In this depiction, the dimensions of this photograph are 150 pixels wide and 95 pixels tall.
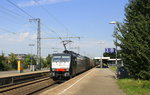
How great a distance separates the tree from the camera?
746 inches

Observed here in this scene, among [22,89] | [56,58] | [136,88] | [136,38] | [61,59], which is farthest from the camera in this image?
[56,58]

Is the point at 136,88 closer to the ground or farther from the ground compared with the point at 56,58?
closer to the ground

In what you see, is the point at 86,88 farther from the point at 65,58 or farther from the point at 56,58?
the point at 56,58

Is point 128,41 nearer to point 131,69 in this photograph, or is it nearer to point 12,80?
point 131,69

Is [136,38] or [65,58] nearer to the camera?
[136,38]

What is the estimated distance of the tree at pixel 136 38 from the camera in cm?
1895

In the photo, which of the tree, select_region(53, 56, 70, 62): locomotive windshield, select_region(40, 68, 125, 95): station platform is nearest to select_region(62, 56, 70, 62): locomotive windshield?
select_region(53, 56, 70, 62): locomotive windshield

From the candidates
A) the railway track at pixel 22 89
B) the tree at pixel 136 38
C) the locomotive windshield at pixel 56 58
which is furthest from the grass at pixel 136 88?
the locomotive windshield at pixel 56 58

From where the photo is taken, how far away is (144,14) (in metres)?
20.5

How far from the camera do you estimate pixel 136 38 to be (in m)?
19.9

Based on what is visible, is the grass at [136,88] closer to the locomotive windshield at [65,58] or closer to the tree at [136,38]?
the tree at [136,38]

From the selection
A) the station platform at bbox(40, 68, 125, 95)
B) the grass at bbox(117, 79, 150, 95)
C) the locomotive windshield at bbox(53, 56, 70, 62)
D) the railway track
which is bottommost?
the railway track

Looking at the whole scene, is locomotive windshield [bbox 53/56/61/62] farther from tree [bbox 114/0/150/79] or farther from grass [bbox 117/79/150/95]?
grass [bbox 117/79/150/95]

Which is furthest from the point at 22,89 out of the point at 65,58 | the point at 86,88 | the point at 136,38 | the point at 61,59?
the point at 136,38
